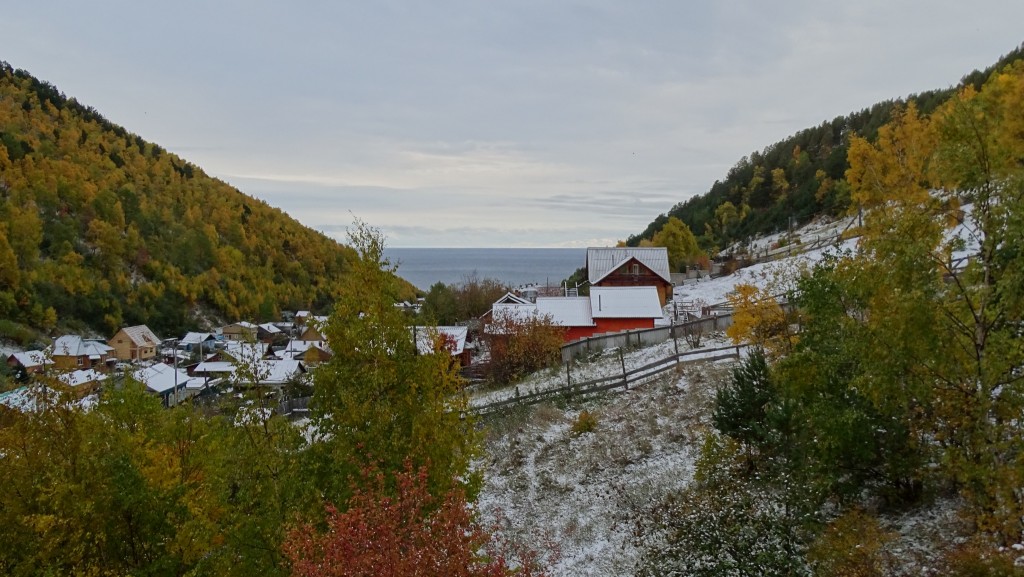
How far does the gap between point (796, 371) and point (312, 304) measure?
472ft

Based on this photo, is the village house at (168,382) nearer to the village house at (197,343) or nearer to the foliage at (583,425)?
the village house at (197,343)

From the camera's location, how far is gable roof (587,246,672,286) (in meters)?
48.1

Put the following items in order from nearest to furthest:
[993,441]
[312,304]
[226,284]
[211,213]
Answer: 1. [993,441]
2. [226,284]
3. [312,304]
4. [211,213]

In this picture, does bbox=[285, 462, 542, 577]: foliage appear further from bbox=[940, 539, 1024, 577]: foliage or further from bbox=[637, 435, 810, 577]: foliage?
bbox=[637, 435, 810, 577]: foliage

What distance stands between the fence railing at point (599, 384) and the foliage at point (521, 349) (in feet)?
25.3

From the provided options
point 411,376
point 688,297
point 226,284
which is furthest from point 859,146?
point 226,284

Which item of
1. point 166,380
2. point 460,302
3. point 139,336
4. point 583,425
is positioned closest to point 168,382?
point 166,380

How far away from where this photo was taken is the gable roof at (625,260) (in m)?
48.1

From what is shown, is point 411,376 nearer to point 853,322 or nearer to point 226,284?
point 853,322

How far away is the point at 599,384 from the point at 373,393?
17313 millimetres

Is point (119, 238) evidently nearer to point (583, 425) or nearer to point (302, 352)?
point (302, 352)

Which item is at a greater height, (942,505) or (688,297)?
(688,297)

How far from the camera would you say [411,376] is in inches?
379

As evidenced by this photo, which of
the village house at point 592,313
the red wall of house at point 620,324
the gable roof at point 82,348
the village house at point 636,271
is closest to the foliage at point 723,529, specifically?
the village house at point 592,313
